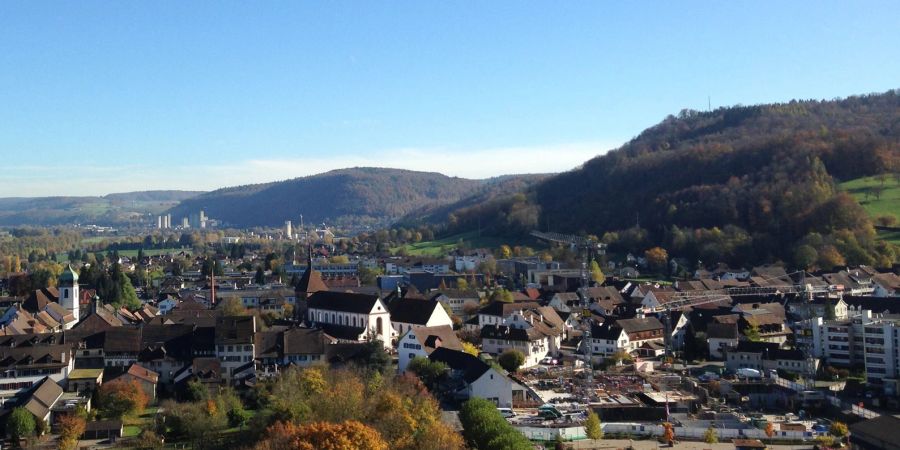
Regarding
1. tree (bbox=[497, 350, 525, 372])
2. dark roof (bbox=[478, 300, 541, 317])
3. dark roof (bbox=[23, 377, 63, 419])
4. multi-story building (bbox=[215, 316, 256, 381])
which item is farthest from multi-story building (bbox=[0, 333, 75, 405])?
dark roof (bbox=[478, 300, 541, 317])

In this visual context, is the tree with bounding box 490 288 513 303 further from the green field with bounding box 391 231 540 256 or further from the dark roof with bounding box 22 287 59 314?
the green field with bounding box 391 231 540 256

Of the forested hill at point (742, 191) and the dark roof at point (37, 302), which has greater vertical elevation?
the forested hill at point (742, 191)

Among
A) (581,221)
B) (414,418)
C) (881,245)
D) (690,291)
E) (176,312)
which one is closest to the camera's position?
(414,418)

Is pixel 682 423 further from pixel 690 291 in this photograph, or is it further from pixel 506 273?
pixel 506 273

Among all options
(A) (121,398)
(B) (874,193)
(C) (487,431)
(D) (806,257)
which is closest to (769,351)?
(C) (487,431)

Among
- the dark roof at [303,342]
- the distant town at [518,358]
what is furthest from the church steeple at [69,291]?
the dark roof at [303,342]

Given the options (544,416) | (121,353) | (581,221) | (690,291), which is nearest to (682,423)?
(544,416)

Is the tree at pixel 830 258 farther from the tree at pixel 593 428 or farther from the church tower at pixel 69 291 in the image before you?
the church tower at pixel 69 291
